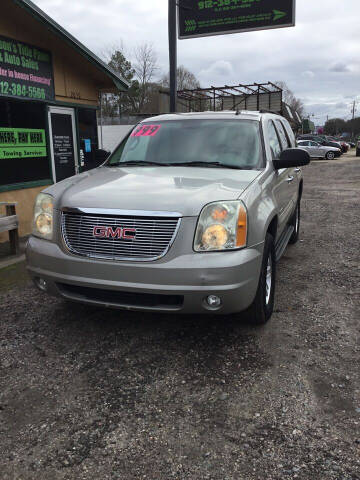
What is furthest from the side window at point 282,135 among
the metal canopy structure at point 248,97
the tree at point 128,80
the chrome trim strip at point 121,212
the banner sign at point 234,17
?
the tree at point 128,80

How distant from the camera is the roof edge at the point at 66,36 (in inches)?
248

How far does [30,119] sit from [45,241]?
15.5 ft

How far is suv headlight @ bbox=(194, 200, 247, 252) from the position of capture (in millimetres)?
2959

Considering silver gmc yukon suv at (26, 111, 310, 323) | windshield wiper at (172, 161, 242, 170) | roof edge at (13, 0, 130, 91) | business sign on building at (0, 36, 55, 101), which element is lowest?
silver gmc yukon suv at (26, 111, 310, 323)

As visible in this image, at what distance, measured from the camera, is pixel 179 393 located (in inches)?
110

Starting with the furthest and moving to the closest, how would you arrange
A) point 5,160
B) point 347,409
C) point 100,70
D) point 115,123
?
point 115,123
point 100,70
point 5,160
point 347,409

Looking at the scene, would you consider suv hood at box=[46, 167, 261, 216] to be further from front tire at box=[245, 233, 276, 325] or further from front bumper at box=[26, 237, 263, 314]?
front tire at box=[245, 233, 276, 325]

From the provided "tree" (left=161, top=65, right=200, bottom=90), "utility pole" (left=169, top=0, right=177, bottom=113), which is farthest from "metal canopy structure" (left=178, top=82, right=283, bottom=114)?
"tree" (left=161, top=65, right=200, bottom=90)

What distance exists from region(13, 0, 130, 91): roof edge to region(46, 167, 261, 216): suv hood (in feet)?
13.1

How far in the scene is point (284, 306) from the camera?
14.0 ft

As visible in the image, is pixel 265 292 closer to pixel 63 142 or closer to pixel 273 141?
pixel 273 141

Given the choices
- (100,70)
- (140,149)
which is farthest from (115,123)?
(140,149)

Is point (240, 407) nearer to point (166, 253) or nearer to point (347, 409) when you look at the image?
point (347, 409)

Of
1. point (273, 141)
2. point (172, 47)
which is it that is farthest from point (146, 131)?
point (172, 47)
